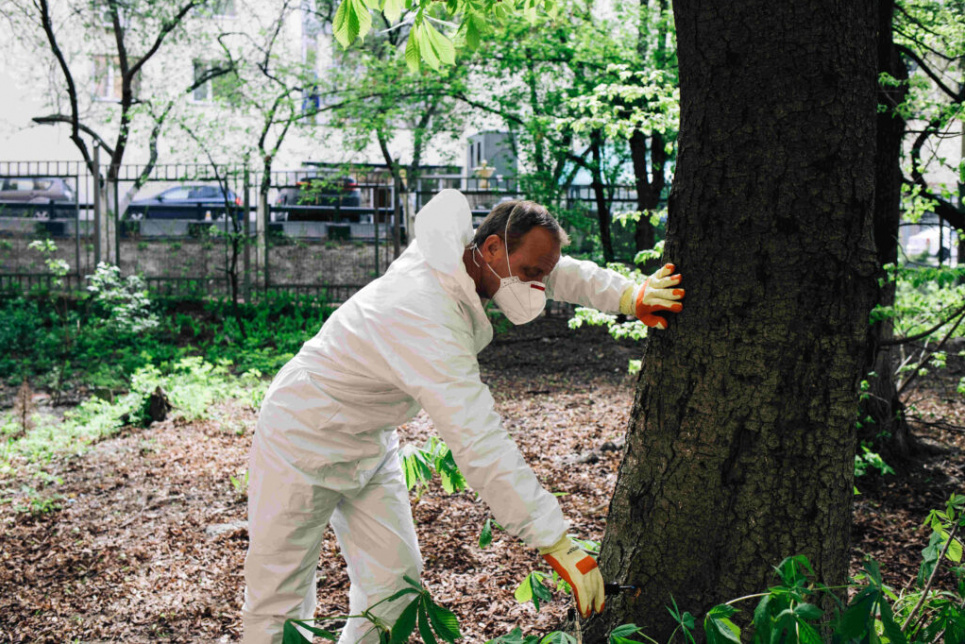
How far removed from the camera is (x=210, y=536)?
161 inches

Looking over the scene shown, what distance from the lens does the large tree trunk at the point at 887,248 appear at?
14.4ft

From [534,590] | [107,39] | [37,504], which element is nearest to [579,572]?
[534,590]

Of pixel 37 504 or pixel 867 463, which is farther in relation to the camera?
pixel 37 504

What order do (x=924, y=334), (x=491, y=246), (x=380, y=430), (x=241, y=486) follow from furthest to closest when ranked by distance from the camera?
(x=241, y=486) → (x=924, y=334) → (x=380, y=430) → (x=491, y=246)

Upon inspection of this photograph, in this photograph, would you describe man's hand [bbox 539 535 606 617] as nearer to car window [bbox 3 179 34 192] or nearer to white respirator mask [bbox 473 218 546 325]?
white respirator mask [bbox 473 218 546 325]

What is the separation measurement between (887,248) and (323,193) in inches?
393

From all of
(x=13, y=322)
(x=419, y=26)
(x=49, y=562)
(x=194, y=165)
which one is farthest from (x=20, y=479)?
(x=194, y=165)

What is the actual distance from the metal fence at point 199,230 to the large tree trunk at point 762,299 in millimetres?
9830

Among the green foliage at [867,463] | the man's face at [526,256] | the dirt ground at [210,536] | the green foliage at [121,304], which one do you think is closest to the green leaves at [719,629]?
the man's face at [526,256]

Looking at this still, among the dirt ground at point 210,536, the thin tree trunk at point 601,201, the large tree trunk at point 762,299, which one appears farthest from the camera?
the thin tree trunk at point 601,201

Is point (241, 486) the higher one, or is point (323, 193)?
point (323, 193)

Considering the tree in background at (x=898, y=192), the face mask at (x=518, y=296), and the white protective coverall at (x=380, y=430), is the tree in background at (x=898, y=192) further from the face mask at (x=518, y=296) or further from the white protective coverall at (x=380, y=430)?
the white protective coverall at (x=380, y=430)

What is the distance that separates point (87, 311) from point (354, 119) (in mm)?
4874

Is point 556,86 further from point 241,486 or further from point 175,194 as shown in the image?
point 241,486
